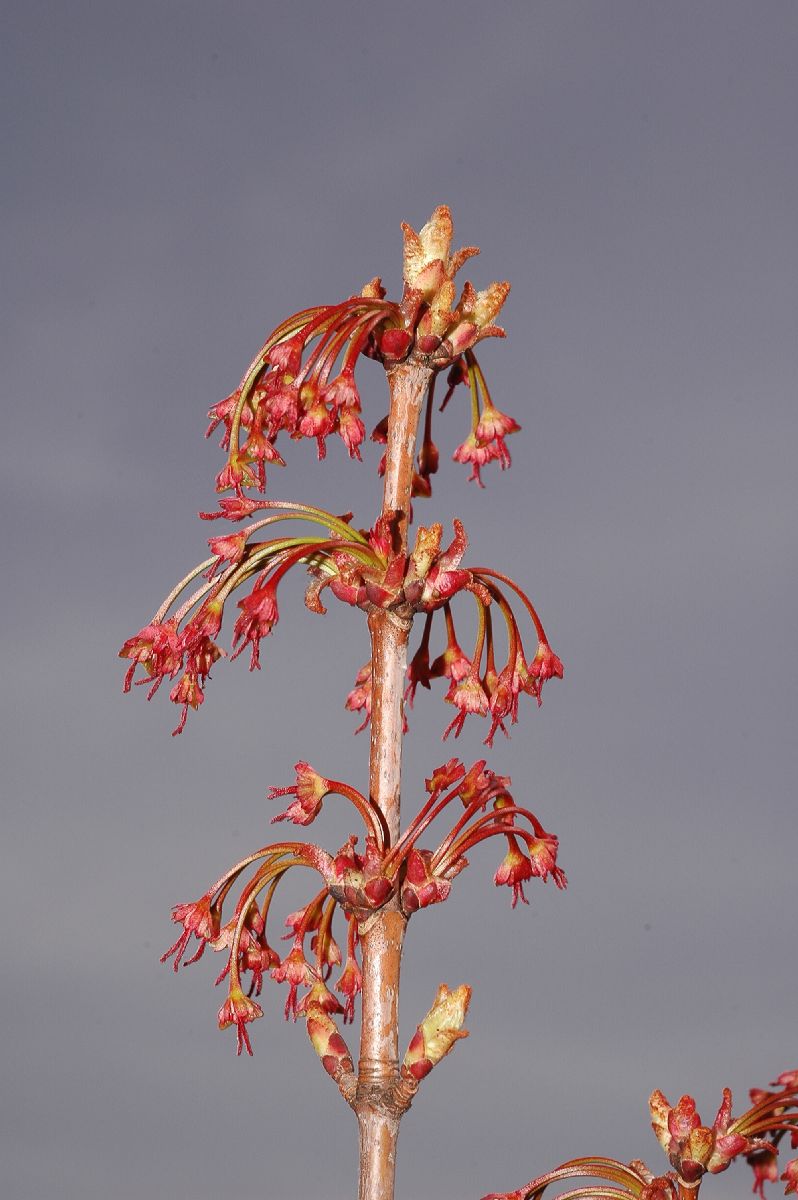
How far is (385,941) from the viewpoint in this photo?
→ 741cm

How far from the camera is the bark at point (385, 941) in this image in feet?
23.8

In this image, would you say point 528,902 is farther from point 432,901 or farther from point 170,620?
point 170,620

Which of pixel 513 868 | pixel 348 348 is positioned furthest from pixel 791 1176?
pixel 348 348

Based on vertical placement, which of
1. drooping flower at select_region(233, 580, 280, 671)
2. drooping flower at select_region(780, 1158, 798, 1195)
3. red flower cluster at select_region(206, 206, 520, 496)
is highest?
red flower cluster at select_region(206, 206, 520, 496)

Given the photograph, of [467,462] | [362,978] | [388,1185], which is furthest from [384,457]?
[388,1185]

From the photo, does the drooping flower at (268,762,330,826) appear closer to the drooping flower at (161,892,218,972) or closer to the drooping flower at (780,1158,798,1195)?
the drooping flower at (161,892,218,972)

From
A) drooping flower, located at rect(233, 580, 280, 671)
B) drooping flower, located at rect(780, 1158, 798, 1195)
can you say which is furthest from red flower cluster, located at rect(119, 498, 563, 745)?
drooping flower, located at rect(780, 1158, 798, 1195)

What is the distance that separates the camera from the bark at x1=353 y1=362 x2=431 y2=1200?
7246 millimetres

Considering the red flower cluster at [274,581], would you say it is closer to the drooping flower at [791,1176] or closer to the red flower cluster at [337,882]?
the red flower cluster at [337,882]

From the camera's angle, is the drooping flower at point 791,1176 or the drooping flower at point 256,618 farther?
the drooping flower at point 791,1176

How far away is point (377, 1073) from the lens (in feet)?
24.0

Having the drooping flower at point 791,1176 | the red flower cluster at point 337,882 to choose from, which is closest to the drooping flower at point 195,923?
the red flower cluster at point 337,882

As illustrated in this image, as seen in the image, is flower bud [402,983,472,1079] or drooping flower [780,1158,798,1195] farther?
drooping flower [780,1158,798,1195]

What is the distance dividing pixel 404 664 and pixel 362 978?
1.48 m
